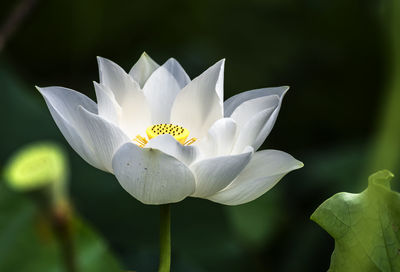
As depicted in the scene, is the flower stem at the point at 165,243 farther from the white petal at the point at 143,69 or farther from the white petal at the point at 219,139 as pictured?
the white petal at the point at 143,69

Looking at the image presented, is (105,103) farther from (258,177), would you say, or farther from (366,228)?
(366,228)

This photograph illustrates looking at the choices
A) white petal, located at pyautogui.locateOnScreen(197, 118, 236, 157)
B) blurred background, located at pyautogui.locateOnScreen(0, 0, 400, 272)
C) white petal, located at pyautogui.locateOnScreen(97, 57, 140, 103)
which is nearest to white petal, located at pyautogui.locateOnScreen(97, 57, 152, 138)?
white petal, located at pyautogui.locateOnScreen(97, 57, 140, 103)

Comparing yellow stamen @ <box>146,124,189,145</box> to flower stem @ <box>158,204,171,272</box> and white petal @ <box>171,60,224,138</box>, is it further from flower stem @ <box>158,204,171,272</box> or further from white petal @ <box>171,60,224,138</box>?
flower stem @ <box>158,204,171,272</box>

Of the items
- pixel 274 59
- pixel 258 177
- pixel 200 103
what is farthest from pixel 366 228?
pixel 274 59

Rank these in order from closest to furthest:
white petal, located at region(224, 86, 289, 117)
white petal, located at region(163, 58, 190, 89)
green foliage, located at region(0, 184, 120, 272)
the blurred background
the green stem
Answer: the green stem
white petal, located at region(224, 86, 289, 117)
white petal, located at region(163, 58, 190, 89)
green foliage, located at region(0, 184, 120, 272)
the blurred background

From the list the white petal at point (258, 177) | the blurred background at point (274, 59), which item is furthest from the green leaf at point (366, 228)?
the blurred background at point (274, 59)

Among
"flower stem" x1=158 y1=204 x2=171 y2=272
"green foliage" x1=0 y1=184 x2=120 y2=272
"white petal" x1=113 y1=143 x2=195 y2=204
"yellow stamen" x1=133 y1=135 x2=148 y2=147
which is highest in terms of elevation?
"white petal" x1=113 y1=143 x2=195 y2=204

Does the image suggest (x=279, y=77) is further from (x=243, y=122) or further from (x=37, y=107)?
(x=243, y=122)
